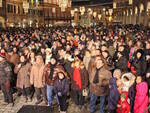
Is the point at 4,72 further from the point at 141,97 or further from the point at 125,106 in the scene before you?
the point at 141,97

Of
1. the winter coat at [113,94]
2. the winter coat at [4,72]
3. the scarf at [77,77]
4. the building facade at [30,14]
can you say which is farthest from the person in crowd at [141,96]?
the building facade at [30,14]

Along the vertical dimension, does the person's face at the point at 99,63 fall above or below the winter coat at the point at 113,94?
above

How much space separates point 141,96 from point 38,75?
3686mm

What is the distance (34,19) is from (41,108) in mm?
43535

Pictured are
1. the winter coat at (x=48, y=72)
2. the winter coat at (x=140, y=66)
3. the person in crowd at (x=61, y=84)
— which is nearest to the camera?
the person in crowd at (x=61, y=84)

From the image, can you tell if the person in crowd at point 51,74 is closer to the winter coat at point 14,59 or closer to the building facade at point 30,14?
the winter coat at point 14,59

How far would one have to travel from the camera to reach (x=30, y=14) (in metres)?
40.2

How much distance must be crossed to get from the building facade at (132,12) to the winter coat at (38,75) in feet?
78.6

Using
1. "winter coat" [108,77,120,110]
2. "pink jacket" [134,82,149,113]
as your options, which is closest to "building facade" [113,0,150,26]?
"winter coat" [108,77,120,110]

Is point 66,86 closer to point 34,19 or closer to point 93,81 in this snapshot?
point 93,81

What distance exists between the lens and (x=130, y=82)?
22.5 feet

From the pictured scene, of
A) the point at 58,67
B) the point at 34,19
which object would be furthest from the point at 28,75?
the point at 34,19

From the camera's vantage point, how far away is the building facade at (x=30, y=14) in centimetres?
4291

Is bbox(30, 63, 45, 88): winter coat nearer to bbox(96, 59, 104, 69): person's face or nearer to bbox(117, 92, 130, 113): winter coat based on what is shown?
bbox(96, 59, 104, 69): person's face
